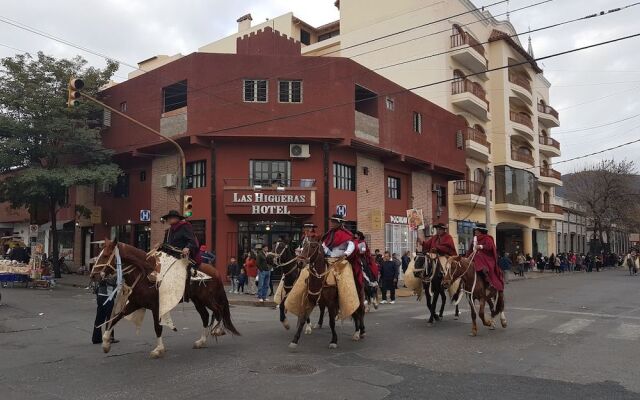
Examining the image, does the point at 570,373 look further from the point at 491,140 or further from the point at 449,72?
the point at 491,140

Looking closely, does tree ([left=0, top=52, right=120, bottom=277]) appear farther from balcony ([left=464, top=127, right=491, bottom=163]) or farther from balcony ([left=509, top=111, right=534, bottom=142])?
balcony ([left=509, top=111, right=534, bottom=142])

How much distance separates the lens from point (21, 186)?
26.2 metres

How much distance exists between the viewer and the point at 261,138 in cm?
2427

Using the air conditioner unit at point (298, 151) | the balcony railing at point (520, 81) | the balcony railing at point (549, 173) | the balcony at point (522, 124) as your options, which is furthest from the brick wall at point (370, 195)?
the balcony railing at point (549, 173)

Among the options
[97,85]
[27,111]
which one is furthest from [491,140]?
[27,111]

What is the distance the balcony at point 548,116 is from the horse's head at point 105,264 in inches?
2046

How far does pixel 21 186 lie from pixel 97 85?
6693 millimetres

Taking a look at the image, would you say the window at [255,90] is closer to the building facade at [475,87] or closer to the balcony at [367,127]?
the balcony at [367,127]

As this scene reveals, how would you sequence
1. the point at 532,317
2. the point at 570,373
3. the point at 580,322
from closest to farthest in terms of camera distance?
the point at 570,373 < the point at 580,322 < the point at 532,317

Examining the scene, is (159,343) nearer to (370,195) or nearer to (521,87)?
(370,195)

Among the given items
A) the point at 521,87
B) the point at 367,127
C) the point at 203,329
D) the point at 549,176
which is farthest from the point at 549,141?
the point at 203,329

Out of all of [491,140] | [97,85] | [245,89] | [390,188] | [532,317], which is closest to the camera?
[532,317]

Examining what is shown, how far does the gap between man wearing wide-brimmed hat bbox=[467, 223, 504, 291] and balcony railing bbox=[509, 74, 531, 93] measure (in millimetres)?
37317

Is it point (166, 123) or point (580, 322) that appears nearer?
point (580, 322)
